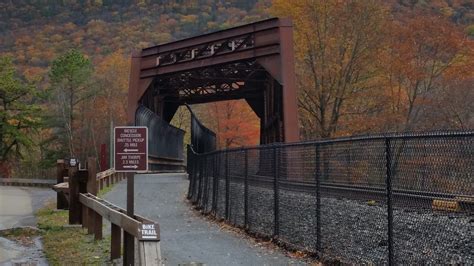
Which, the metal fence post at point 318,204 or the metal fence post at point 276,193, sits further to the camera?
the metal fence post at point 276,193

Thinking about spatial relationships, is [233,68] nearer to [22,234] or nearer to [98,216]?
[22,234]

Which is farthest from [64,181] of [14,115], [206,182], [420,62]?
[14,115]

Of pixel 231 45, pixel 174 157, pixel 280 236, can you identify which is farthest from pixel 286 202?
pixel 174 157

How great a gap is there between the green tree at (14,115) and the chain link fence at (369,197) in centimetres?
4837

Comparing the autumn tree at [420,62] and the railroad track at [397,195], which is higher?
the autumn tree at [420,62]

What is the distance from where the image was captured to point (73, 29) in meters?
99.1

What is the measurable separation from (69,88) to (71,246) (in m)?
54.6

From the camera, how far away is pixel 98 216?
39.9ft

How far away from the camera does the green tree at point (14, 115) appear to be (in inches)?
2183

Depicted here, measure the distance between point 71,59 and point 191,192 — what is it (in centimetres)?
4557

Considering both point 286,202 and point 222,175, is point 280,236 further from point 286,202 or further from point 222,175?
point 222,175

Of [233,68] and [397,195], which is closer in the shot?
[397,195]

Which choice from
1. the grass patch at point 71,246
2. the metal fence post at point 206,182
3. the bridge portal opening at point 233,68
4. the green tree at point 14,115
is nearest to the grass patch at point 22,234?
the grass patch at point 71,246

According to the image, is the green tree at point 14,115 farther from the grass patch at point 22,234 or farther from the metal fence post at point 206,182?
the grass patch at point 22,234
